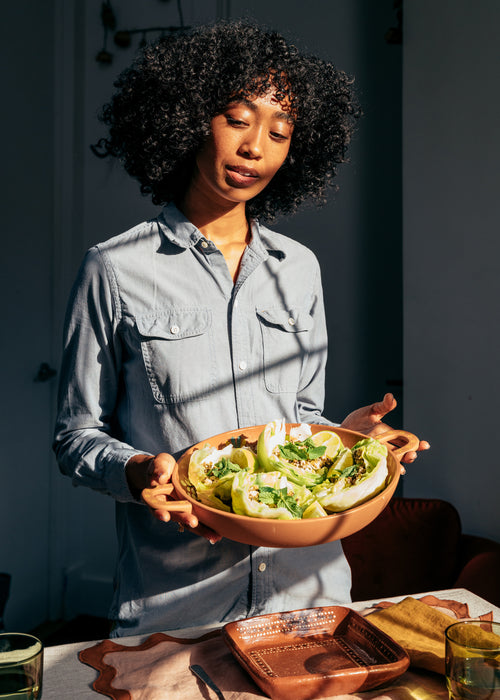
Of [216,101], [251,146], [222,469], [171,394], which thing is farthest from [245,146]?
[222,469]

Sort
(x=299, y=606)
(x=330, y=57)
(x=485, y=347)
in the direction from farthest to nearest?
(x=330, y=57) < (x=485, y=347) < (x=299, y=606)

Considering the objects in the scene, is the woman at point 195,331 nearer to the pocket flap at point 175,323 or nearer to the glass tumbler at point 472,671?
the pocket flap at point 175,323

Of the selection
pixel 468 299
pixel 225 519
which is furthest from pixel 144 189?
pixel 468 299

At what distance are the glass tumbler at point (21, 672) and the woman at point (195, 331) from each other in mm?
305

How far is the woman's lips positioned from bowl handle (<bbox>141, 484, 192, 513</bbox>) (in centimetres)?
57

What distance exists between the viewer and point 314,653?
3.23 ft

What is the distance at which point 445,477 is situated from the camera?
96.0 inches

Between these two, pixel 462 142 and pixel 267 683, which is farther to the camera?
pixel 462 142

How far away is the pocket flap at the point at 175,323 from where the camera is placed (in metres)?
1.21

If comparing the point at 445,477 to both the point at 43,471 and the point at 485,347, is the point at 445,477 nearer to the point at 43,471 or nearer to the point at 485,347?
the point at 485,347

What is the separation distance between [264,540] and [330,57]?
243 cm

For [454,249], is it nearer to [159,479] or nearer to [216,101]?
[216,101]

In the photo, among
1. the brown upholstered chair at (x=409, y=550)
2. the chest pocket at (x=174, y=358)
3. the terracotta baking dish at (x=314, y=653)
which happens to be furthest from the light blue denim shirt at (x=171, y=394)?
the brown upholstered chair at (x=409, y=550)

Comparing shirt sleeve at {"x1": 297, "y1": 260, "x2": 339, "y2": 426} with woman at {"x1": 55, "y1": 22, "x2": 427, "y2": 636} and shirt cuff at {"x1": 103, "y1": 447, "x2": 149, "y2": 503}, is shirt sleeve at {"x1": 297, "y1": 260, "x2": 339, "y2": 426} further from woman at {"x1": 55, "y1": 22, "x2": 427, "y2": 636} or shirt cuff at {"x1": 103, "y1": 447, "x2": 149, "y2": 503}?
shirt cuff at {"x1": 103, "y1": 447, "x2": 149, "y2": 503}
